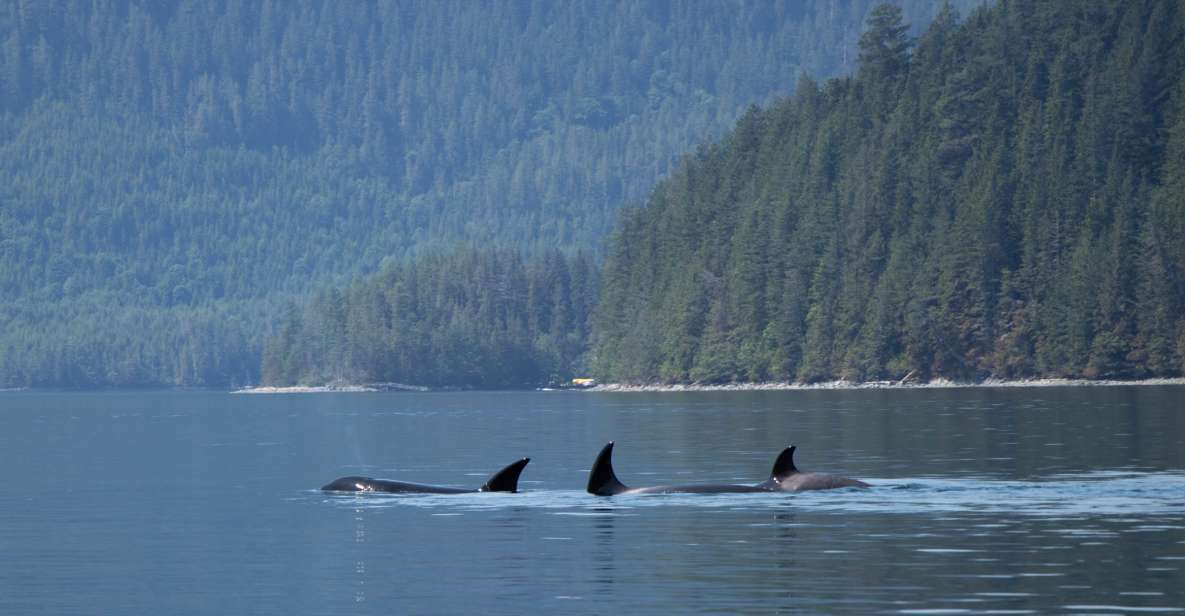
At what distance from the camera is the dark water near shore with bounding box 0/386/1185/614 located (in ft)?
120

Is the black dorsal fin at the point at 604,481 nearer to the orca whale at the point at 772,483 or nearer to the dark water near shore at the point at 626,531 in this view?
the orca whale at the point at 772,483

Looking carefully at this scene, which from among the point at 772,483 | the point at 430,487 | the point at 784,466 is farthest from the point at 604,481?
the point at 430,487

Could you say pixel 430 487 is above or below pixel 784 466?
below

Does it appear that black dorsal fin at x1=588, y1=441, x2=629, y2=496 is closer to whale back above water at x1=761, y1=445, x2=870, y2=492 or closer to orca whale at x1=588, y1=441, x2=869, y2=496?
orca whale at x1=588, y1=441, x2=869, y2=496

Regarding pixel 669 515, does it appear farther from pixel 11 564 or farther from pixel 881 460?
pixel 881 460

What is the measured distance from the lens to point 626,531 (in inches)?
1889

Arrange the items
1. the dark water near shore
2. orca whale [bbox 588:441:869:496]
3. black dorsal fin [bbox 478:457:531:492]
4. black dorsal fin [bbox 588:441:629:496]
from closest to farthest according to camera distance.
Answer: the dark water near shore → orca whale [bbox 588:441:869:496] → black dorsal fin [bbox 588:441:629:496] → black dorsal fin [bbox 478:457:531:492]

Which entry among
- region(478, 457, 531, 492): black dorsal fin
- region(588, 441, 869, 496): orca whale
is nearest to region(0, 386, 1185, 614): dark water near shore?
region(588, 441, 869, 496): orca whale

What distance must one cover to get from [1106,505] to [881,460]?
21.9 meters

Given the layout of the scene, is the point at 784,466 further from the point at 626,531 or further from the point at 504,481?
the point at 626,531

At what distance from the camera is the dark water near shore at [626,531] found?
3659cm

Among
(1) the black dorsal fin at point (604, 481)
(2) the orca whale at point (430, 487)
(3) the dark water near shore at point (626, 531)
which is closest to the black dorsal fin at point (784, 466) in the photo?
(3) the dark water near shore at point (626, 531)

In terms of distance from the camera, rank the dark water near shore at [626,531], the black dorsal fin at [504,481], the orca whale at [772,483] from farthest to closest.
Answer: the black dorsal fin at [504,481] → the orca whale at [772,483] → the dark water near shore at [626,531]

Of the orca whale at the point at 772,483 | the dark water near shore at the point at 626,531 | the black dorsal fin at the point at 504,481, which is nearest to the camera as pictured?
the dark water near shore at the point at 626,531
